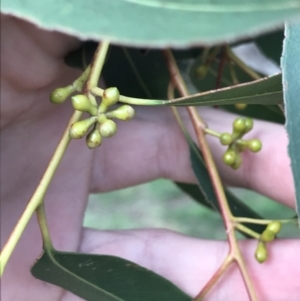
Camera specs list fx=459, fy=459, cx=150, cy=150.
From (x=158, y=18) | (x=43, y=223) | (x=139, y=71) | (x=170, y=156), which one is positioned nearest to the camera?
(x=158, y=18)

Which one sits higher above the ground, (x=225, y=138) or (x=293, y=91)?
(x=293, y=91)

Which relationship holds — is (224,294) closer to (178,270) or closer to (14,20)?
(178,270)

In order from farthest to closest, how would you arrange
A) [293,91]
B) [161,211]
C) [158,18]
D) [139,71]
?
1. [161,211]
2. [139,71]
3. [293,91]
4. [158,18]

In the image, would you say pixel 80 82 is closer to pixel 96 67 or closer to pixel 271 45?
pixel 96 67

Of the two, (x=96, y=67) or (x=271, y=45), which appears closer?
(x=96, y=67)

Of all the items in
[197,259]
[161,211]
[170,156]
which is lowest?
[161,211]

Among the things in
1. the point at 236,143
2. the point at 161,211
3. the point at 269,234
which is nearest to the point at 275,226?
the point at 269,234

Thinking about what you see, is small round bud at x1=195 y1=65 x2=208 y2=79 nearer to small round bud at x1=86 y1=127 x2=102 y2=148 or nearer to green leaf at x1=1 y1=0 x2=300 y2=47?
small round bud at x1=86 y1=127 x2=102 y2=148

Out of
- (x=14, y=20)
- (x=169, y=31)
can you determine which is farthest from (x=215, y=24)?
(x=14, y=20)
